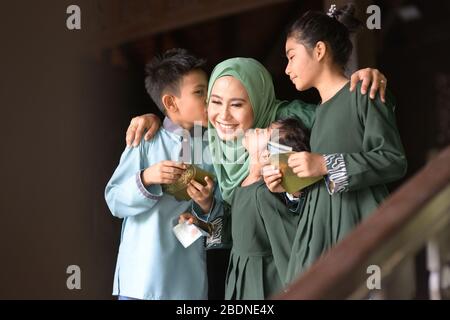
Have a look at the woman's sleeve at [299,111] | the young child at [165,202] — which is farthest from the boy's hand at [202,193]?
the woman's sleeve at [299,111]

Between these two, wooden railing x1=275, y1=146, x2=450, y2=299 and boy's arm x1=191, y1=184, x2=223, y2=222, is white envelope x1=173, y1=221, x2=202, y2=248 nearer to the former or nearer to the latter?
boy's arm x1=191, y1=184, x2=223, y2=222

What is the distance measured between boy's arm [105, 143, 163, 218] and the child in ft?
1.70

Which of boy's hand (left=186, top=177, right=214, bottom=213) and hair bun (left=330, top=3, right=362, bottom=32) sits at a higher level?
hair bun (left=330, top=3, right=362, bottom=32)

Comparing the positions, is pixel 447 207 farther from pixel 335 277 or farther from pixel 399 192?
pixel 335 277

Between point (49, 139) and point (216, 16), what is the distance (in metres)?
0.90

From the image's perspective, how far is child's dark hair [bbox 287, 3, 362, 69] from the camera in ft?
7.37

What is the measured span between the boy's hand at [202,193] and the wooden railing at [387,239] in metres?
0.78

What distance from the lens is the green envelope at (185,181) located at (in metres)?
2.41

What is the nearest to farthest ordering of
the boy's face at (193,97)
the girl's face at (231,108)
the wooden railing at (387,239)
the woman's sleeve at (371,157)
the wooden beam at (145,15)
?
the wooden railing at (387,239) < the woman's sleeve at (371,157) < the girl's face at (231,108) < the boy's face at (193,97) < the wooden beam at (145,15)

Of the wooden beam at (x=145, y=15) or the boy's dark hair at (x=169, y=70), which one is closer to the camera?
the boy's dark hair at (x=169, y=70)

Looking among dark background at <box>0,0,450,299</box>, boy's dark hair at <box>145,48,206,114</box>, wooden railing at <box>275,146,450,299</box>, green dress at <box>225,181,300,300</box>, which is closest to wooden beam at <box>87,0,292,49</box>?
dark background at <box>0,0,450,299</box>

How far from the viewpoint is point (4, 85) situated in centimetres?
313

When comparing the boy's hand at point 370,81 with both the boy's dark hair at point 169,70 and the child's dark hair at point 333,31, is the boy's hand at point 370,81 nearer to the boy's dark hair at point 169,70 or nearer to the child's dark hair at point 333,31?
the child's dark hair at point 333,31
